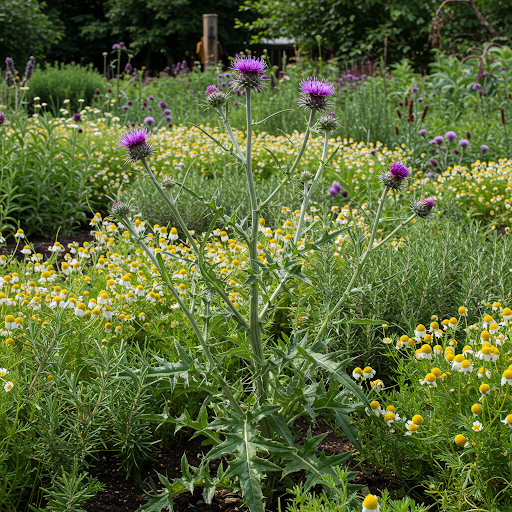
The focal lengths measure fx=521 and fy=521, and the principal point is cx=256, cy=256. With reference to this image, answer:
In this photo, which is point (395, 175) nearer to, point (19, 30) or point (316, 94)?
point (316, 94)

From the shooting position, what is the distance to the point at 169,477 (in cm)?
200

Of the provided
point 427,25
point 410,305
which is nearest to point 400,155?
point 410,305

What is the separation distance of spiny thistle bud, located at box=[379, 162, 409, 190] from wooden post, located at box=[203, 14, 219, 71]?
1055 centimetres

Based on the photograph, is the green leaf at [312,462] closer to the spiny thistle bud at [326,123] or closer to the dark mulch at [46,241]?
the spiny thistle bud at [326,123]

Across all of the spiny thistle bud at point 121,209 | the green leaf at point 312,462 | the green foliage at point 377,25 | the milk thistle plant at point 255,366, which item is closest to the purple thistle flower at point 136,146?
the milk thistle plant at point 255,366

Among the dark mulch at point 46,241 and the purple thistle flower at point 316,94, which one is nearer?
the purple thistle flower at point 316,94

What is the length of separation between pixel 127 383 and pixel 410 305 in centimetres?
142

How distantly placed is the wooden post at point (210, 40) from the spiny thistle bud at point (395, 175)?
1055 cm

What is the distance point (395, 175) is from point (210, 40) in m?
11.2

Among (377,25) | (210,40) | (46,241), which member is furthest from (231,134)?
(377,25)

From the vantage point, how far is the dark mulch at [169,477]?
1849 mm

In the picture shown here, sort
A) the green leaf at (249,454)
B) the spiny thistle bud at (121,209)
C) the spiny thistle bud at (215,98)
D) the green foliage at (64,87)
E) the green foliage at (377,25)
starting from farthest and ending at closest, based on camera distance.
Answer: the green foliage at (377,25), the green foliage at (64,87), the spiny thistle bud at (215,98), the spiny thistle bud at (121,209), the green leaf at (249,454)

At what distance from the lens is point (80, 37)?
24.7m

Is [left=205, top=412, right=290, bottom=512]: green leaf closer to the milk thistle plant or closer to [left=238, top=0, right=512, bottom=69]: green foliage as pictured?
the milk thistle plant
